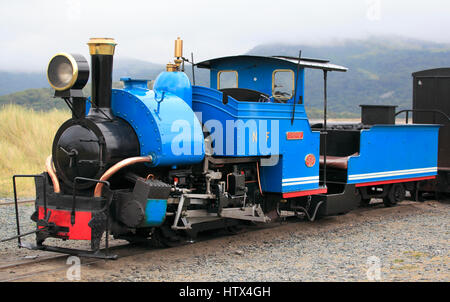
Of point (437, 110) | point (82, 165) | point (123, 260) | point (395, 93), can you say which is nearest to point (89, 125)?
point (82, 165)

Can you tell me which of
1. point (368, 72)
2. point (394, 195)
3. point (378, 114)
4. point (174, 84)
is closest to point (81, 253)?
point (174, 84)

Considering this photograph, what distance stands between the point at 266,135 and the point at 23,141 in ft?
32.9

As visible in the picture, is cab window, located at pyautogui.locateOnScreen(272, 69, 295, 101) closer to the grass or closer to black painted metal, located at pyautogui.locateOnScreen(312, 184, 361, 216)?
black painted metal, located at pyautogui.locateOnScreen(312, 184, 361, 216)

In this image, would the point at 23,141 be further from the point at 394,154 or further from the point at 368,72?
the point at 368,72

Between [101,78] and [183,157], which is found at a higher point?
[101,78]

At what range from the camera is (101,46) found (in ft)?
22.2

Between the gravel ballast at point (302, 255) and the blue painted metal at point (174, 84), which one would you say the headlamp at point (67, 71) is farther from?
the gravel ballast at point (302, 255)

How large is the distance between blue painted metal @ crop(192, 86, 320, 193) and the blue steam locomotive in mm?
16

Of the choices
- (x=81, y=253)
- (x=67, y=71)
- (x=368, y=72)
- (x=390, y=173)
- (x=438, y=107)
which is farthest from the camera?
(x=368, y=72)

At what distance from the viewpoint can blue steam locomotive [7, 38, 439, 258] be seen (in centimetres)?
661

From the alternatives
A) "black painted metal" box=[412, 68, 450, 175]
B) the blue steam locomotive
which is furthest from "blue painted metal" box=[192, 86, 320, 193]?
"black painted metal" box=[412, 68, 450, 175]

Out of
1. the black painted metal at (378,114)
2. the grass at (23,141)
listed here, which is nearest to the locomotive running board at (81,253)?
the grass at (23,141)

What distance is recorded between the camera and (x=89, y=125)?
668 centimetres
